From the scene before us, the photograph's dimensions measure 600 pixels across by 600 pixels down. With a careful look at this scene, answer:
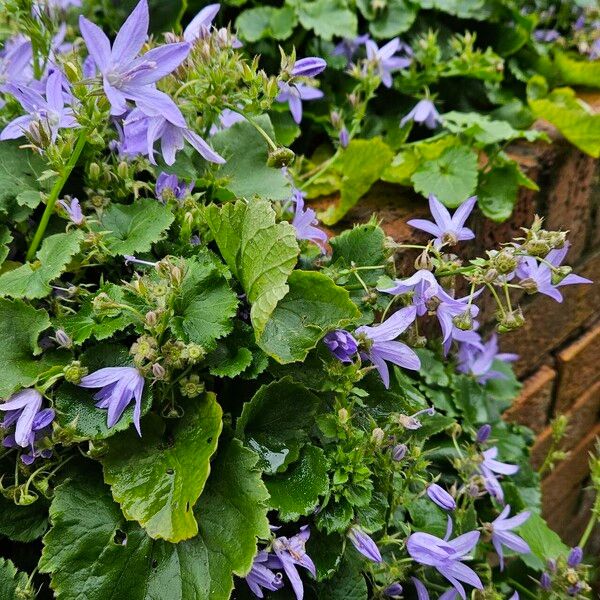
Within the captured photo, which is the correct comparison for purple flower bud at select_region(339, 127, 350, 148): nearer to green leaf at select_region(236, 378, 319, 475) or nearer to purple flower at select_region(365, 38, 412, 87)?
purple flower at select_region(365, 38, 412, 87)

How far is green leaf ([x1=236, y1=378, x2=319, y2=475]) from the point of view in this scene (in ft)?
2.58

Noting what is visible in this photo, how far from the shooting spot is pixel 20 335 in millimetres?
793

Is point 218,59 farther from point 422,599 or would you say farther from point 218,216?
point 422,599

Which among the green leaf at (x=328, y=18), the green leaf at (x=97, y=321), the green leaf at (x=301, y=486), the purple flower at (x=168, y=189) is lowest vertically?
the green leaf at (x=301, y=486)

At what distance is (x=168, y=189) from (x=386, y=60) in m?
0.61

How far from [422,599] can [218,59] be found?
729 millimetres

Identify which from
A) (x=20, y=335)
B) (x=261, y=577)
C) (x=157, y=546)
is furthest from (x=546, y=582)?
(x=20, y=335)

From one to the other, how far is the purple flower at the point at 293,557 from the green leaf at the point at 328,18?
969 millimetres

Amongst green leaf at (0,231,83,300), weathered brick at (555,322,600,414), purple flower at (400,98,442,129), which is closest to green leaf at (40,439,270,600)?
green leaf at (0,231,83,300)

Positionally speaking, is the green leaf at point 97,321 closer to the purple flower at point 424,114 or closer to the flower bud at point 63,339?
the flower bud at point 63,339

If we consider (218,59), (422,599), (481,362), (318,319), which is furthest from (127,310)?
(481,362)

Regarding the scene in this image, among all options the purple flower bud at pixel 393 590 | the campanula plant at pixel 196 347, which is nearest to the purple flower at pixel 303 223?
the campanula plant at pixel 196 347

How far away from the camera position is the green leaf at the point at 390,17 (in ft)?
4.63

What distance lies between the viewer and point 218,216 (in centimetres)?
81
